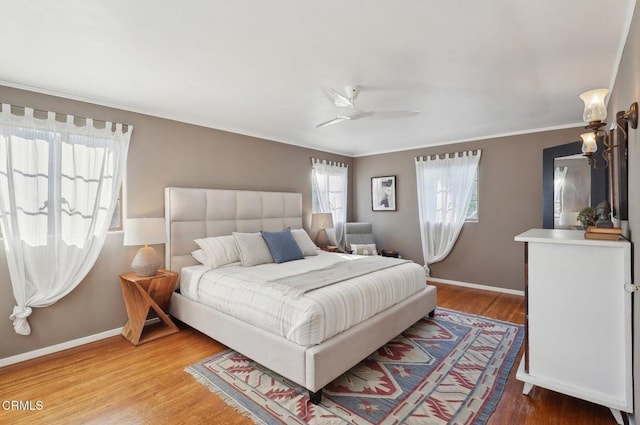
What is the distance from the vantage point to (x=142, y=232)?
3041 mm

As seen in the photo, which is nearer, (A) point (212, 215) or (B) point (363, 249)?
(A) point (212, 215)

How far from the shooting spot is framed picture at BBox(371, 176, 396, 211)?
590cm

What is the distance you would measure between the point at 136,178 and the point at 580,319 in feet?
13.5

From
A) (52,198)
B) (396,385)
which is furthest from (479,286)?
(52,198)

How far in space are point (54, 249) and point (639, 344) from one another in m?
4.33

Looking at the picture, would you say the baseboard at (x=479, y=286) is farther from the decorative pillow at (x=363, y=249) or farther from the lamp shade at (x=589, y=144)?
the lamp shade at (x=589, y=144)

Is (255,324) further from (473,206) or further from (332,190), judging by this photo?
(473,206)

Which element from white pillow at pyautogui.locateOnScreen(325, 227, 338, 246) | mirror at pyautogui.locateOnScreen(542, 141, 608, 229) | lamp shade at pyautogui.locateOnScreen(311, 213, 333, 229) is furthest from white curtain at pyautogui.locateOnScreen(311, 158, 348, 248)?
mirror at pyautogui.locateOnScreen(542, 141, 608, 229)

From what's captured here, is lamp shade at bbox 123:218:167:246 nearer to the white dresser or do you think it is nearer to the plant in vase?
the white dresser

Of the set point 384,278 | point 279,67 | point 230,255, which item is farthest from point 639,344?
point 230,255

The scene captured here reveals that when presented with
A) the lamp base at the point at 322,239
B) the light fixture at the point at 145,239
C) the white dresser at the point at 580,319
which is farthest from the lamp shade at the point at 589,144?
the light fixture at the point at 145,239

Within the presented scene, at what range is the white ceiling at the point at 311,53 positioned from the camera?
1725 mm

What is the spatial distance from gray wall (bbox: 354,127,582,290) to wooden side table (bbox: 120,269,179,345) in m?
4.14

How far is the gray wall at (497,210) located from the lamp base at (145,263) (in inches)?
167
